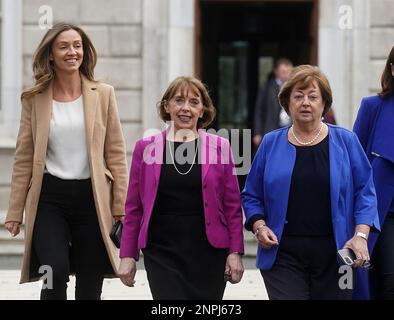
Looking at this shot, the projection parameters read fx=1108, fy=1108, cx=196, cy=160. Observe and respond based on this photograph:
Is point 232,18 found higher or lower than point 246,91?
higher

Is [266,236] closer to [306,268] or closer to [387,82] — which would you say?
[306,268]

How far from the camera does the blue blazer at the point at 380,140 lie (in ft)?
19.9

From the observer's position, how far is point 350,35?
11281 millimetres

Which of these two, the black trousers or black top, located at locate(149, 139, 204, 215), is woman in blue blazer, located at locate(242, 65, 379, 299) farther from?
the black trousers

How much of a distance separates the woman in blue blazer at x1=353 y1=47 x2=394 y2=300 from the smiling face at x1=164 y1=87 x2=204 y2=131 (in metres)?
1.13

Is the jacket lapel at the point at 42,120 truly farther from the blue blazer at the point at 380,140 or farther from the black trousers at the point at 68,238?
the blue blazer at the point at 380,140

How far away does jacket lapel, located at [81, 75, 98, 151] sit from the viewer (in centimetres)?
603

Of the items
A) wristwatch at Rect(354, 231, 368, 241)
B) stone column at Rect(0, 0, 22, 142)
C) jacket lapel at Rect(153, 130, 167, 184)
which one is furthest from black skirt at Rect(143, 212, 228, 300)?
stone column at Rect(0, 0, 22, 142)

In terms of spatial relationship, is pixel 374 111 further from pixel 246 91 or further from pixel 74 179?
pixel 246 91

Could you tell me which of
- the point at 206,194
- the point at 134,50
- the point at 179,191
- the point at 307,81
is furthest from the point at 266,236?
the point at 134,50

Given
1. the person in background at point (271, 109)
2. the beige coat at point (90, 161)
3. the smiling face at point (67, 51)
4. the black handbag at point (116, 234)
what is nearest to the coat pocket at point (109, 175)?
the beige coat at point (90, 161)

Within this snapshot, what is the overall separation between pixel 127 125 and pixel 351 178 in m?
6.14

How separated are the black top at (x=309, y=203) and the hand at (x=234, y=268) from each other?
320 millimetres
